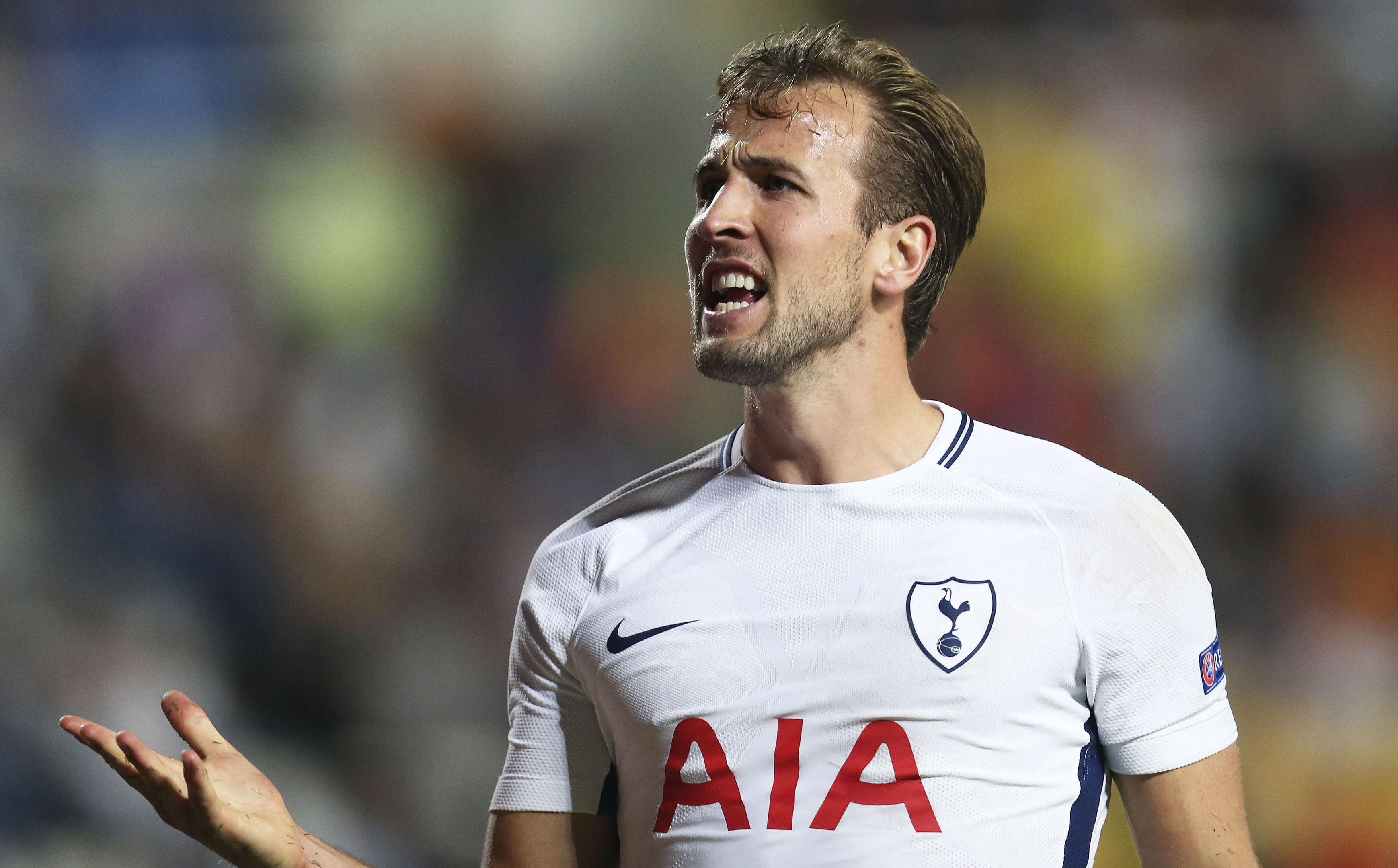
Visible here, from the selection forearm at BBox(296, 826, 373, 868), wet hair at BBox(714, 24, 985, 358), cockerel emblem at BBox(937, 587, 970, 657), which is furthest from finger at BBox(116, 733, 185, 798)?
wet hair at BBox(714, 24, 985, 358)

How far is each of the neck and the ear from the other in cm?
12

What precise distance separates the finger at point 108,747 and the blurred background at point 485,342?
3099mm

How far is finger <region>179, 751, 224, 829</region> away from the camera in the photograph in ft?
5.61

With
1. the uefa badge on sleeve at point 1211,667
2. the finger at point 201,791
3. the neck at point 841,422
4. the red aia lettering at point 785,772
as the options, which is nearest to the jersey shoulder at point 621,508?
the neck at point 841,422

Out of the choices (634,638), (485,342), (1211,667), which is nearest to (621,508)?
(634,638)

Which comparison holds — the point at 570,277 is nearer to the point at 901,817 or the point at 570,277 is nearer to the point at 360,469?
the point at 360,469

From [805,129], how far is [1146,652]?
1.01m

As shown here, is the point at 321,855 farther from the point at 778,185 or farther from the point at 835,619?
the point at 778,185

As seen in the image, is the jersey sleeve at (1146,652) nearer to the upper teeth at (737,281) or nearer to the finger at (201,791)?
the upper teeth at (737,281)

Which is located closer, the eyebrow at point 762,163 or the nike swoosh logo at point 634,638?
the nike swoosh logo at point 634,638

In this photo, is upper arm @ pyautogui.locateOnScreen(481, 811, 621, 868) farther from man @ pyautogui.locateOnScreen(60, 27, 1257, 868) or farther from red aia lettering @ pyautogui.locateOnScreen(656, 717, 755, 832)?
red aia lettering @ pyautogui.locateOnScreen(656, 717, 755, 832)

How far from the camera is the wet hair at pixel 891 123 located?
2.23 m

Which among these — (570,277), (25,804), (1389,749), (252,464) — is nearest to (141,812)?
(25,804)

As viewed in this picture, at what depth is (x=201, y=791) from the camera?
1.72 metres
